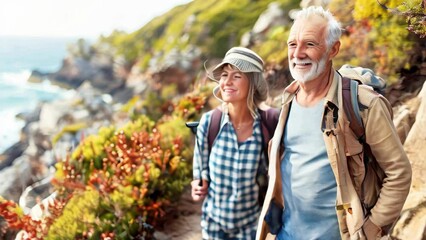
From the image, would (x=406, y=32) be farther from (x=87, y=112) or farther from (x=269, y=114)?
(x=87, y=112)

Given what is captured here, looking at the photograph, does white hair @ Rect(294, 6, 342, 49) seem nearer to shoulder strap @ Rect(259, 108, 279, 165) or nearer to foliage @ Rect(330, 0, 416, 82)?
shoulder strap @ Rect(259, 108, 279, 165)

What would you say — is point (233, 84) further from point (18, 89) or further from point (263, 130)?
point (18, 89)

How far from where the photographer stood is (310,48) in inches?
90.5

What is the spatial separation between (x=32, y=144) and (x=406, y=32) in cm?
1880

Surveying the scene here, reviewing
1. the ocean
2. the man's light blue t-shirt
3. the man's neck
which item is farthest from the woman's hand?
the ocean

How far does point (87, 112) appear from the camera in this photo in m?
27.3

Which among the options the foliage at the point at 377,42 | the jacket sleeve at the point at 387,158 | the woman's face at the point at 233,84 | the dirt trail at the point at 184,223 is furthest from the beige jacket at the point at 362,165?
the foliage at the point at 377,42

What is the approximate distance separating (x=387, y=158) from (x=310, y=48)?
0.76 m

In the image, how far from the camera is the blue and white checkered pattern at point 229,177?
10.8 ft

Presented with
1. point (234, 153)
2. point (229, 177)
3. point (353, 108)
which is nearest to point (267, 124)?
point (234, 153)

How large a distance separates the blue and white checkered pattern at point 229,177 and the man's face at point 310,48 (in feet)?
3.46

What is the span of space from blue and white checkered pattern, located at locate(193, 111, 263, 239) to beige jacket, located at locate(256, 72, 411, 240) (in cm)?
107

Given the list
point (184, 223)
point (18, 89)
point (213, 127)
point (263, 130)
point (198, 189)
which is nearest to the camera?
point (263, 130)

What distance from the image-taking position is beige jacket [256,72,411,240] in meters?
2.15
